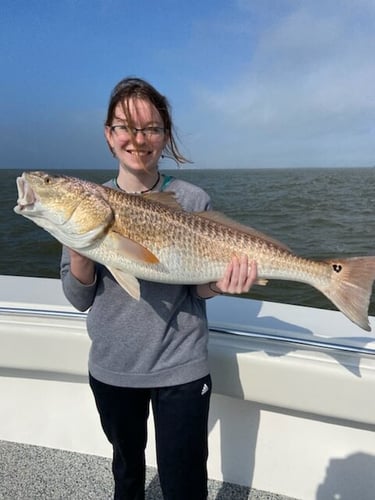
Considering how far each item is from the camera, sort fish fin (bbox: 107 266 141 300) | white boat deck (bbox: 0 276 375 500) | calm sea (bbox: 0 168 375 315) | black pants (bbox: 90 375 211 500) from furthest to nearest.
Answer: calm sea (bbox: 0 168 375 315), white boat deck (bbox: 0 276 375 500), black pants (bbox: 90 375 211 500), fish fin (bbox: 107 266 141 300)

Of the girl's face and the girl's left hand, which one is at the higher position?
the girl's face

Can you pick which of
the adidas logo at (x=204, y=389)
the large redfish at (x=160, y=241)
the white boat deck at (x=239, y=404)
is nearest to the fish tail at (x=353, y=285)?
the large redfish at (x=160, y=241)

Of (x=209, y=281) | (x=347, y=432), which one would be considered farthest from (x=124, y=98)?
Result: (x=347, y=432)

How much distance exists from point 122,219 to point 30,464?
2.00 m

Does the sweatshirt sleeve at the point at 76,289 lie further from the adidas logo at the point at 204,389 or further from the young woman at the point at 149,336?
the adidas logo at the point at 204,389

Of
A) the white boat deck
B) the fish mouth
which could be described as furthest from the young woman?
the white boat deck

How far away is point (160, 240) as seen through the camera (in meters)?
1.93

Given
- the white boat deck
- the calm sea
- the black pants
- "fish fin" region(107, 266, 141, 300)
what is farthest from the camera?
the calm sea

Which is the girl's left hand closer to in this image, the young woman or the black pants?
the young woman

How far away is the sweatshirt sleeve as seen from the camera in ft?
6.46

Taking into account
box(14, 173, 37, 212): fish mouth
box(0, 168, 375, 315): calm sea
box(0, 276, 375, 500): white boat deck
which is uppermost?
box(14, 173, 37, 212): fish mouth

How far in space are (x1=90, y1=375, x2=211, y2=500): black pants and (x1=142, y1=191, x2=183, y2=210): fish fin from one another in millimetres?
731

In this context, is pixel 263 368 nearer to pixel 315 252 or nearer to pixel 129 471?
pixel 129 471

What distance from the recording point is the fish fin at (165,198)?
6.37 feet
